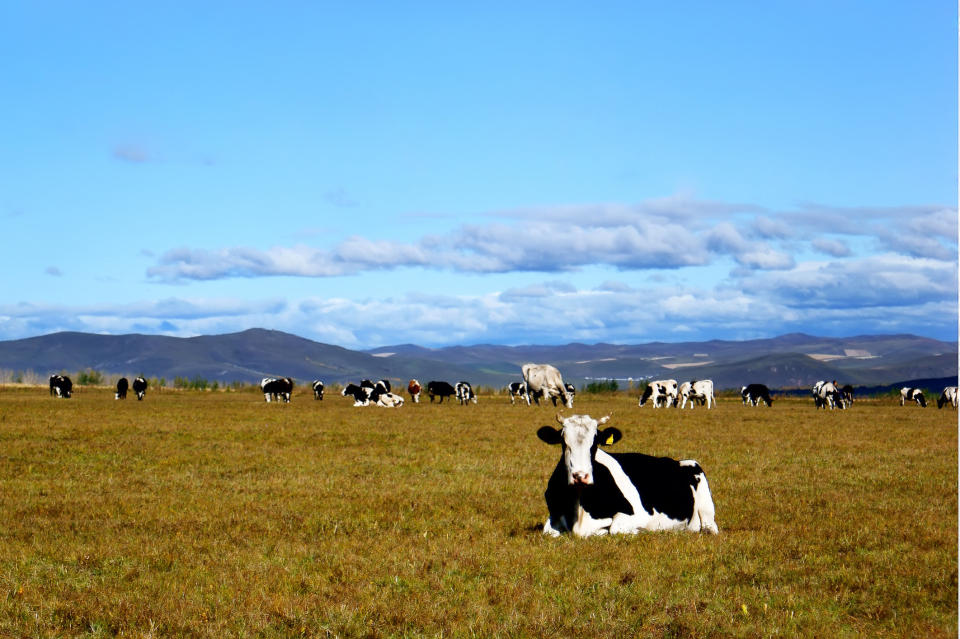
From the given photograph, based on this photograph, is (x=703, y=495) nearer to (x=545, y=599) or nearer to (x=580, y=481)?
(x=580, y=481)

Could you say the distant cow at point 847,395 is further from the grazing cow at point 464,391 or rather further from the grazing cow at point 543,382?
the grazing cow at point 464,391

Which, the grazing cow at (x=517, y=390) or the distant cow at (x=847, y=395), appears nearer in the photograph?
the distant cow at (x=847, y=395)

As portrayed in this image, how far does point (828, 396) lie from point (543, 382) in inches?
599

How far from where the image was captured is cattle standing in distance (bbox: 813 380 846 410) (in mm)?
50062

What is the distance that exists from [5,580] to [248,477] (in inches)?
340

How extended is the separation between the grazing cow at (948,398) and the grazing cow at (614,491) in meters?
46.4

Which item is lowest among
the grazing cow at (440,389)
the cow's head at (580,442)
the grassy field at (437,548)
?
the grassy field at (437,548)

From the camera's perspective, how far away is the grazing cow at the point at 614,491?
11.6m

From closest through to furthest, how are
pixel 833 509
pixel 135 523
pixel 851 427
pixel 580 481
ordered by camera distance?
pixel 580 481
pixel 135 523
pixel 833 509
pixel 851 427

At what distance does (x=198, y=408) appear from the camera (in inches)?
1593

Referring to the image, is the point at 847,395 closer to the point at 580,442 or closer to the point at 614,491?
the point at 614,491

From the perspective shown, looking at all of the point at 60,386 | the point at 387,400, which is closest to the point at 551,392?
the point at 387,400

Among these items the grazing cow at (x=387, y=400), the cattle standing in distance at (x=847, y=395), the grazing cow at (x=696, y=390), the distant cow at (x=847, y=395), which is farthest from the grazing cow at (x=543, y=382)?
the distant cow at (x=847, y=395)

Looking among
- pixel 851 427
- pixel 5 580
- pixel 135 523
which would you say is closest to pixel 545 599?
pixel 5 580
